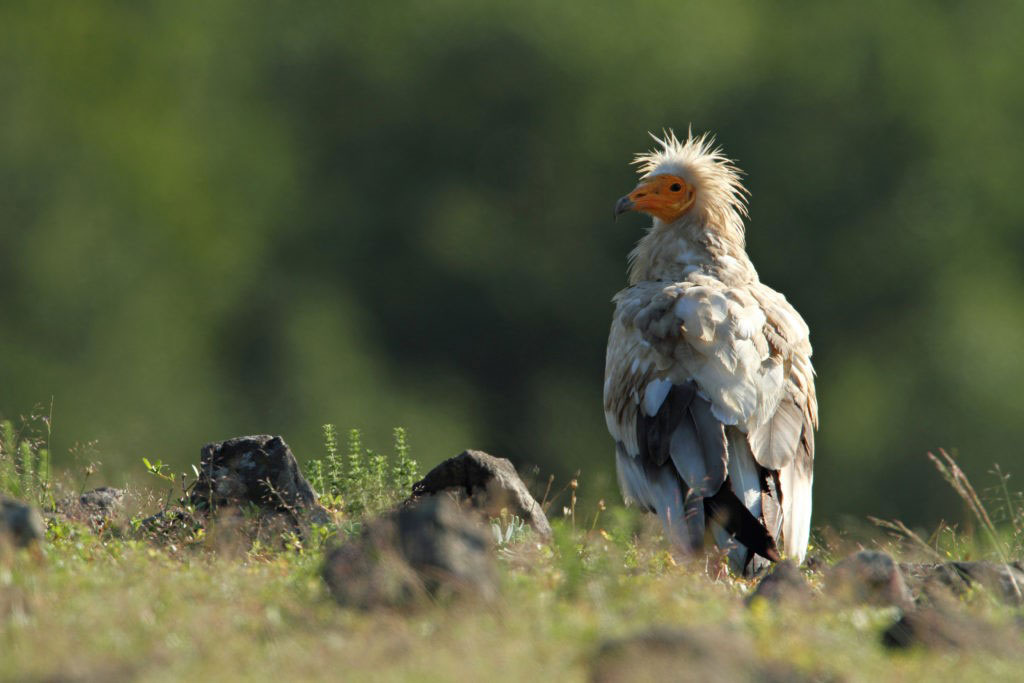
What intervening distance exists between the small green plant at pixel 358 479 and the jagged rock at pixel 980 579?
2.32 meters

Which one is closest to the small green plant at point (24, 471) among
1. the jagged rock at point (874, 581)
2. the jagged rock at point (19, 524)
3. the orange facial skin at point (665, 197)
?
the jagged rock at point (19, 524)

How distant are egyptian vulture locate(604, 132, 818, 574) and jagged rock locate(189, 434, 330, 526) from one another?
147cm

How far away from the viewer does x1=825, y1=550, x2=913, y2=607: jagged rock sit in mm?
3922

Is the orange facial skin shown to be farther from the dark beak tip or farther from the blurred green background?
the blurred green background

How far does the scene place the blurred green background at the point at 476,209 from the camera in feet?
46.6

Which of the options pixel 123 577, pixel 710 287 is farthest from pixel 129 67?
pixel 123 577

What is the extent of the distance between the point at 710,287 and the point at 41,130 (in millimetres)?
11906

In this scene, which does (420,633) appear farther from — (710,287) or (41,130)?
(41,130)

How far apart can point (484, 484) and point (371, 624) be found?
2.41 meters

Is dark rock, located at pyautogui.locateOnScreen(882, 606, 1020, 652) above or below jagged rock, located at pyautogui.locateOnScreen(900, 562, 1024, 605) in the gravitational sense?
above

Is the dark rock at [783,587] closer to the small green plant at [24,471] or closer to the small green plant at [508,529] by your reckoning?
the small green plant at [508,529]

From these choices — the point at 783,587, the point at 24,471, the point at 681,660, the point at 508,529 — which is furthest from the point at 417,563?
the point at 24,471

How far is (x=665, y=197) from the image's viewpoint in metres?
7.06

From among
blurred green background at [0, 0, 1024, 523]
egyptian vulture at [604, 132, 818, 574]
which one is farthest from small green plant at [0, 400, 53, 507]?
blurred green background at [0, 0, 1024, 523]
